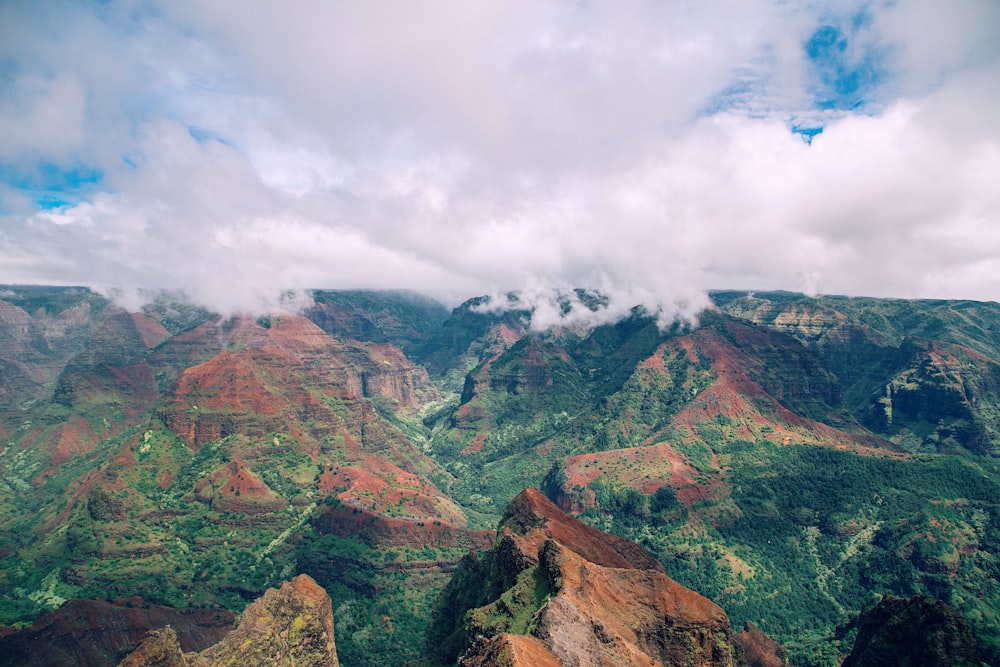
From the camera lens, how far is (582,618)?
202ft

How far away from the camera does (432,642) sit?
10094 centimetres

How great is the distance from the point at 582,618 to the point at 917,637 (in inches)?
2233

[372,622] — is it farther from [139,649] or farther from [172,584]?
[139,649]

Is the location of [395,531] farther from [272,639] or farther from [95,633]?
[95,633]

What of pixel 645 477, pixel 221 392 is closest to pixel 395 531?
pixel 645 477

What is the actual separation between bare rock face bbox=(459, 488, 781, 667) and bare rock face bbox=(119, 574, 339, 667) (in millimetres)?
30811

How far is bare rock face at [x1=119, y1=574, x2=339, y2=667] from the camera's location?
233 feet

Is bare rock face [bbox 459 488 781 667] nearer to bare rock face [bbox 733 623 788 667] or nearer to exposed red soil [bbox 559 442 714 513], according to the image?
bare rock face [bbox 733 623 788 667]

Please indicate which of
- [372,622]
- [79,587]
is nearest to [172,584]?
[79,587]

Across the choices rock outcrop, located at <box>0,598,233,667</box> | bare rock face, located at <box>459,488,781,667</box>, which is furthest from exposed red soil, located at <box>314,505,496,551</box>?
bare rock face, located at <box>459,488,781,667</box>

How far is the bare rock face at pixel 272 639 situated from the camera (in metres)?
71.0

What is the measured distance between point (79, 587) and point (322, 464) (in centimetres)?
7532

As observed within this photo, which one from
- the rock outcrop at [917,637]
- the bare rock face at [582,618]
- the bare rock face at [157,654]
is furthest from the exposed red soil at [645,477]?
the bare rock face at [157,654]

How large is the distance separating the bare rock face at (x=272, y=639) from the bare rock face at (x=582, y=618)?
101 feet
